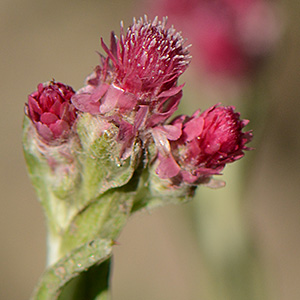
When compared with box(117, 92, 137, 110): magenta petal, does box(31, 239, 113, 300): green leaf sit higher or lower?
lower

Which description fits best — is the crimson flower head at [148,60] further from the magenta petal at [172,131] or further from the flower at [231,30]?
Result: the flower at [231,30]

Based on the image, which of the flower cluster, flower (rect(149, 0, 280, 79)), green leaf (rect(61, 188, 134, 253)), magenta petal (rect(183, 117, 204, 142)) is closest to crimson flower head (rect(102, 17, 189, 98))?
the flower cluster

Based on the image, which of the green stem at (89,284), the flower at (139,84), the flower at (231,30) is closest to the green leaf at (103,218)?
the green stem at (89,284)

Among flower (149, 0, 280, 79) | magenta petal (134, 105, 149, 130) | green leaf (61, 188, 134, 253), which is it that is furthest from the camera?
flower (149, 0, 280, 79)

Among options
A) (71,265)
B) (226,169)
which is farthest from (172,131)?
(226,169)

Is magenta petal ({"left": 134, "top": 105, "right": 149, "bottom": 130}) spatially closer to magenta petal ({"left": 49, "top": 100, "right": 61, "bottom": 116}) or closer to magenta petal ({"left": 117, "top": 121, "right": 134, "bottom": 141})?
magenta petal ({"left": 117, "top": 121, "right": 134, "bottom": 141})

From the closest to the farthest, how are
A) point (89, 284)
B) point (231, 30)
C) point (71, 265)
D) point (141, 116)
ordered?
point (141, 116) → point (71, 265) → point (89, 284) → point (231, 30)

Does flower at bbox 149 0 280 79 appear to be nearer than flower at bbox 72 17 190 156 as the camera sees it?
No

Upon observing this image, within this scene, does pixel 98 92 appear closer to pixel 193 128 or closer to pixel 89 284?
pixel 193 128
